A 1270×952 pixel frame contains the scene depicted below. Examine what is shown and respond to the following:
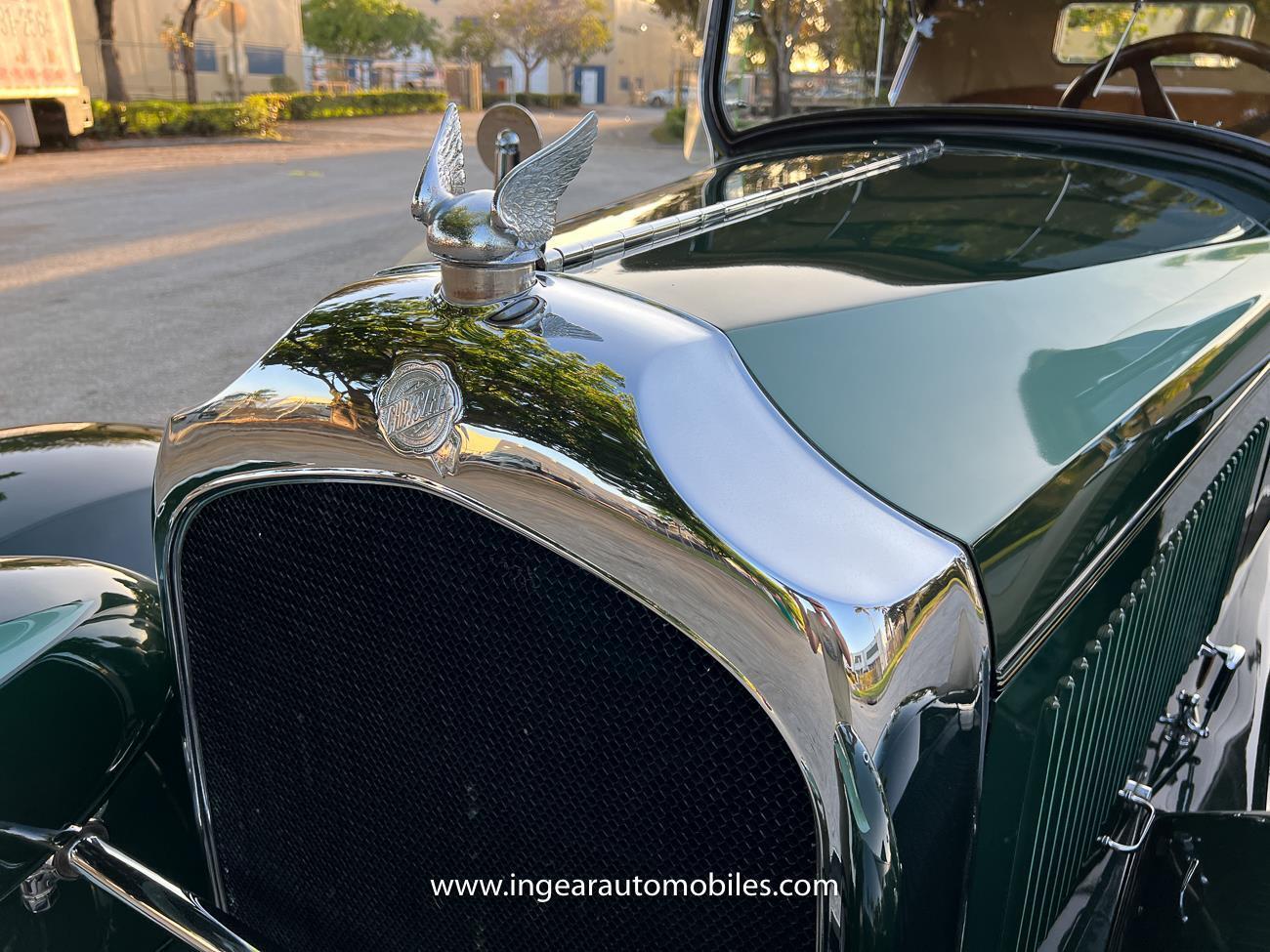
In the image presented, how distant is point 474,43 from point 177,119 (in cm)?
2988

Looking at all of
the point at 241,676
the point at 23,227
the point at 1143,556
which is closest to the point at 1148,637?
the point at 1143,556

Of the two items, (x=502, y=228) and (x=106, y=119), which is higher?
(x=502, y=228)

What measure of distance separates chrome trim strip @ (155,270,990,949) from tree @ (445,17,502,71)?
5071 centimetres

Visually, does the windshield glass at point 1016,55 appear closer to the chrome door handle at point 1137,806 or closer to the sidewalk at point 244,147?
the chrome door handle at point 1137,806

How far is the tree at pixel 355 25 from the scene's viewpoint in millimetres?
43281

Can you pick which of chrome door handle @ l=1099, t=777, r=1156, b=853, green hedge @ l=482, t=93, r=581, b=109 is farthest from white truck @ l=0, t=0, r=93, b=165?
green hedge @ l=482, t=93, r=581, b=109

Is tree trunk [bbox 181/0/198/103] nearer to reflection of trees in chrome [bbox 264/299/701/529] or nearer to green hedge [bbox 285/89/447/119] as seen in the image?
green hedge [bbox 285/89/447/119]

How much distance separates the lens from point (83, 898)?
1604 mm

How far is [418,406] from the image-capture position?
123cm

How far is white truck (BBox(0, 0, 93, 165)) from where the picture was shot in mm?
16375

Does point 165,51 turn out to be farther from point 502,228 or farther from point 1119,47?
point 502,228

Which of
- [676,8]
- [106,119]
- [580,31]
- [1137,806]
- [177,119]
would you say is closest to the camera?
[1137,806]

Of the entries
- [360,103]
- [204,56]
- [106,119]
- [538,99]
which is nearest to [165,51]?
[204,56]

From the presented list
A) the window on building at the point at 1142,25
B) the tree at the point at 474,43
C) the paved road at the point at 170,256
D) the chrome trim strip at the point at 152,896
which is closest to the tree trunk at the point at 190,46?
the paved road at the point at 170,256
